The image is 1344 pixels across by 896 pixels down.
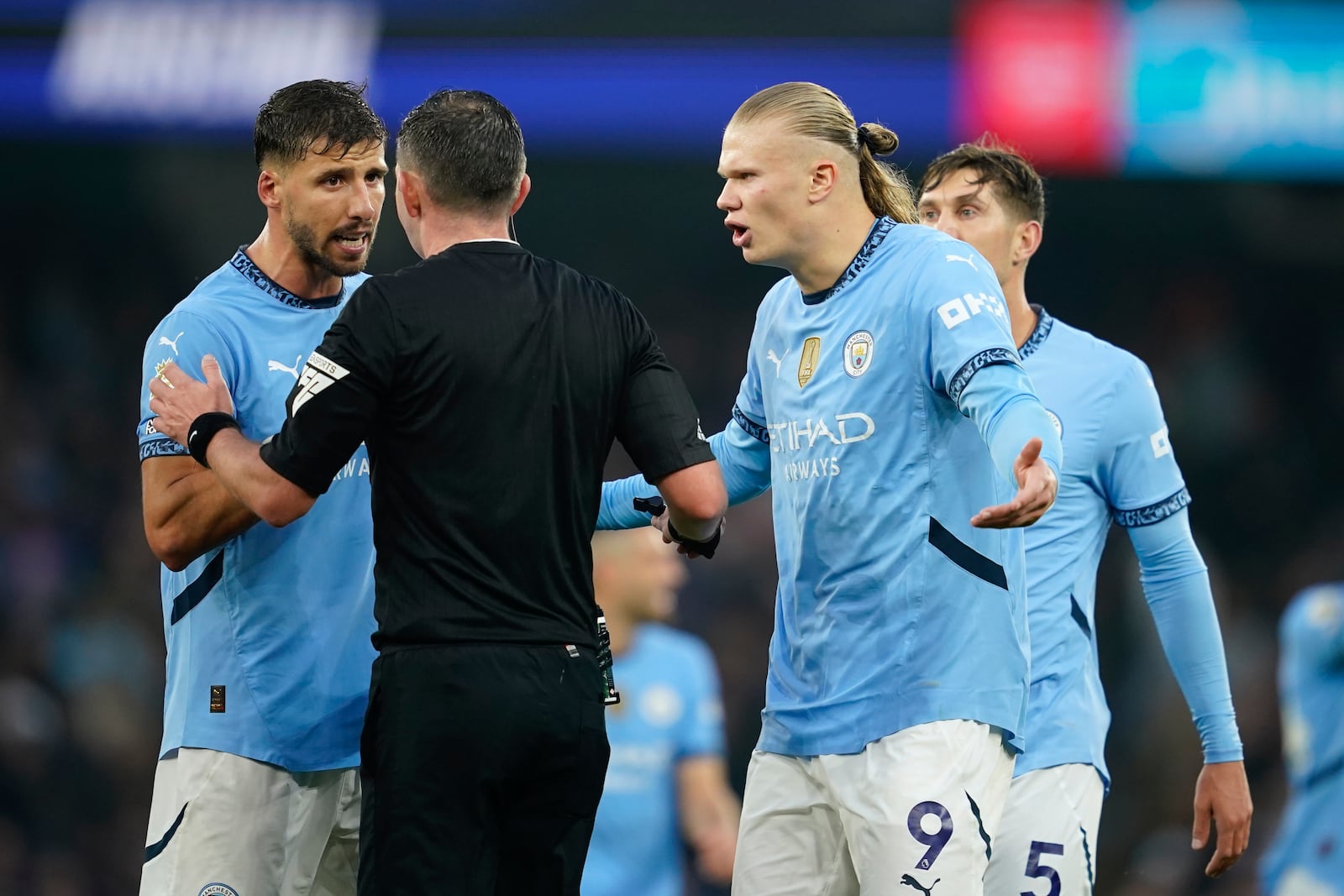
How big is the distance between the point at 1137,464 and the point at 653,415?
69.8 inches

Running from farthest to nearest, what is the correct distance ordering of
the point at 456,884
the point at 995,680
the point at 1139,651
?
the point at 1139,651, the point at 995,680, the point at 456,884

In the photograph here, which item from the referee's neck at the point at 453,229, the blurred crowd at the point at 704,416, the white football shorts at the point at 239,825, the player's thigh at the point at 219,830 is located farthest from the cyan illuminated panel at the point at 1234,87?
the player's thigh at the point at 219,830

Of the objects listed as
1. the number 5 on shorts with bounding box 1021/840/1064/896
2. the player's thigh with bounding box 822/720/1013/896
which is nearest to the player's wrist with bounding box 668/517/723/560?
the player's thigh with bounding box 822/720/1013/896

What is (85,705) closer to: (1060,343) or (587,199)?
(587,199)

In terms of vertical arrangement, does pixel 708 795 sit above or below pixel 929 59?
below

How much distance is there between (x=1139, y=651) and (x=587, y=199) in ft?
17.7

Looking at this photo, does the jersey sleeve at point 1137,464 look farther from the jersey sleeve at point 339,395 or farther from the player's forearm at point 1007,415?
the jersey sleeve at point 339,395

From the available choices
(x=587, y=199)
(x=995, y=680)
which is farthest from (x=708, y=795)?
(x=587, y=199)

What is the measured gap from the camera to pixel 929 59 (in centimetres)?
1075

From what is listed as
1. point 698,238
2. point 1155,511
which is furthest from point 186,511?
point 698,238

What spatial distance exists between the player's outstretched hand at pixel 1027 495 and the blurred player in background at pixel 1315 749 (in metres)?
4.01

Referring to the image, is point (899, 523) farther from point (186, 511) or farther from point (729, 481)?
point (186, 511)

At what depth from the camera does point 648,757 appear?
6.52 m

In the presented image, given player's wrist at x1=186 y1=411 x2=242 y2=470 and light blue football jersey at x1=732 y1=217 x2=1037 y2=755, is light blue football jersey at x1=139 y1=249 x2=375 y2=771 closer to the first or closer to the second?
player's wrist at x1=186 y1=411 x2=242 y2=470
